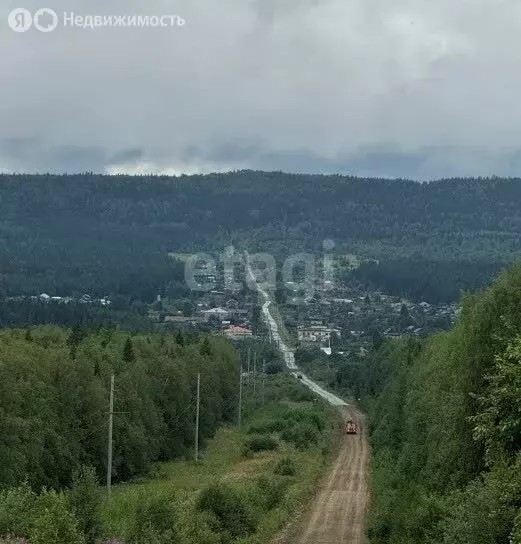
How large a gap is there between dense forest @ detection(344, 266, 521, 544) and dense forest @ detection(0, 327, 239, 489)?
14.8 m

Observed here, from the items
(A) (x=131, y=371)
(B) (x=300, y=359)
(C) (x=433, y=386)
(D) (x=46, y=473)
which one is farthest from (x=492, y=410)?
(B) (x=300, y=359)

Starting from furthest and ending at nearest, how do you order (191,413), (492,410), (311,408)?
(311,408)
(191,413)
(492,410)

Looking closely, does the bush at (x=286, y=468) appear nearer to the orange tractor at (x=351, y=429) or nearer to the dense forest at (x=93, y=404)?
the dense forest at (x=93, y=404)

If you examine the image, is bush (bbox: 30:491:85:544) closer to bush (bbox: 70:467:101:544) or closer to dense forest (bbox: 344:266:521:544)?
bush (bbox: 70:467:101:544)

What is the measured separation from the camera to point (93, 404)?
56219 millimetres

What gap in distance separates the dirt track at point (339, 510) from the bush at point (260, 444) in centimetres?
509

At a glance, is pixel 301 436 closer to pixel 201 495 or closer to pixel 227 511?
pixel 201 495

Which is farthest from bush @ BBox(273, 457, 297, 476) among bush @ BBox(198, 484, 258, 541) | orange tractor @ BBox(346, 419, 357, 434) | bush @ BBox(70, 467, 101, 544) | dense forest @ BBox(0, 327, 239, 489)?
bush @ BBox(70, 467, 101, 544)

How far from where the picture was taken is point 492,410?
21.6 m

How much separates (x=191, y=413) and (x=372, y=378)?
38679 millimetres

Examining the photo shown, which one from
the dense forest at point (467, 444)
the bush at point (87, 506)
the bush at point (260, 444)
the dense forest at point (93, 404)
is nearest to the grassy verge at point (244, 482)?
the bush at point (260, 444)

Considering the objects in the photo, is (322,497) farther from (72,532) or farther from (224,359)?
(224,359)

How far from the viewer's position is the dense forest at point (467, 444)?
782 inches

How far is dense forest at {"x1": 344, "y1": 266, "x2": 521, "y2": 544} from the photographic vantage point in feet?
65.2
